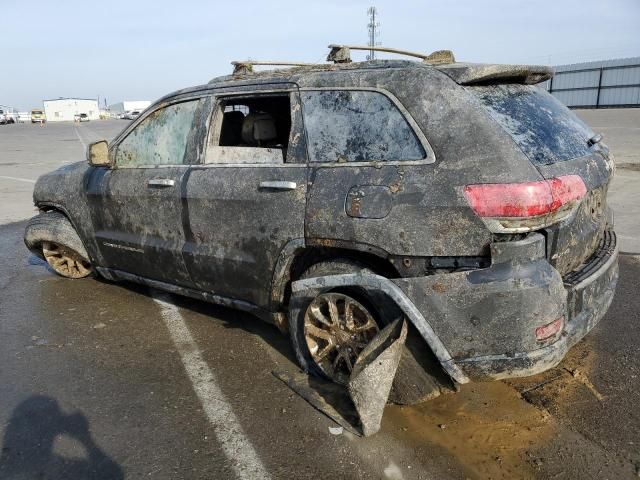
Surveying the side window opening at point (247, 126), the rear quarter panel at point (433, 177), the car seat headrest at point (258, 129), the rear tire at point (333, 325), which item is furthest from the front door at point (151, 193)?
the rear quarter panel at point (433, 177)

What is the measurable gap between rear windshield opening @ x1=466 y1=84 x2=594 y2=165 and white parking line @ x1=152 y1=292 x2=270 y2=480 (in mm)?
2029

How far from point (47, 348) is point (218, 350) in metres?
1.29

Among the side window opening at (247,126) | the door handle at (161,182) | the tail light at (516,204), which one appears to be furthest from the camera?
the door handle at (161,182)

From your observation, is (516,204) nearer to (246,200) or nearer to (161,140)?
(246,200)

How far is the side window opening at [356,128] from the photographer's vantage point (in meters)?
2.79

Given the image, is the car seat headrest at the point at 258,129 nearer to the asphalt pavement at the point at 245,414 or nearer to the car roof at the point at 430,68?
the car roof at the point at 430,68

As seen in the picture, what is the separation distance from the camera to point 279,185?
314 centimetres

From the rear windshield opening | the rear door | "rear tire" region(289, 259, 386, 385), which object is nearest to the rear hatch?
the rear windshield opening

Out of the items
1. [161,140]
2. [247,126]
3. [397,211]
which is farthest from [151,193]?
[397,211]

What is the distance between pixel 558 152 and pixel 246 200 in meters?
1.80

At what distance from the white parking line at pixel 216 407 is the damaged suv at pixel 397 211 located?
450mm

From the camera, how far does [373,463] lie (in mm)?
2574

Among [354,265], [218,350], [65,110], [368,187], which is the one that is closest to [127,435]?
[218,350]

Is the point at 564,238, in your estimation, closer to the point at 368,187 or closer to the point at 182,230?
the point at 368,187
